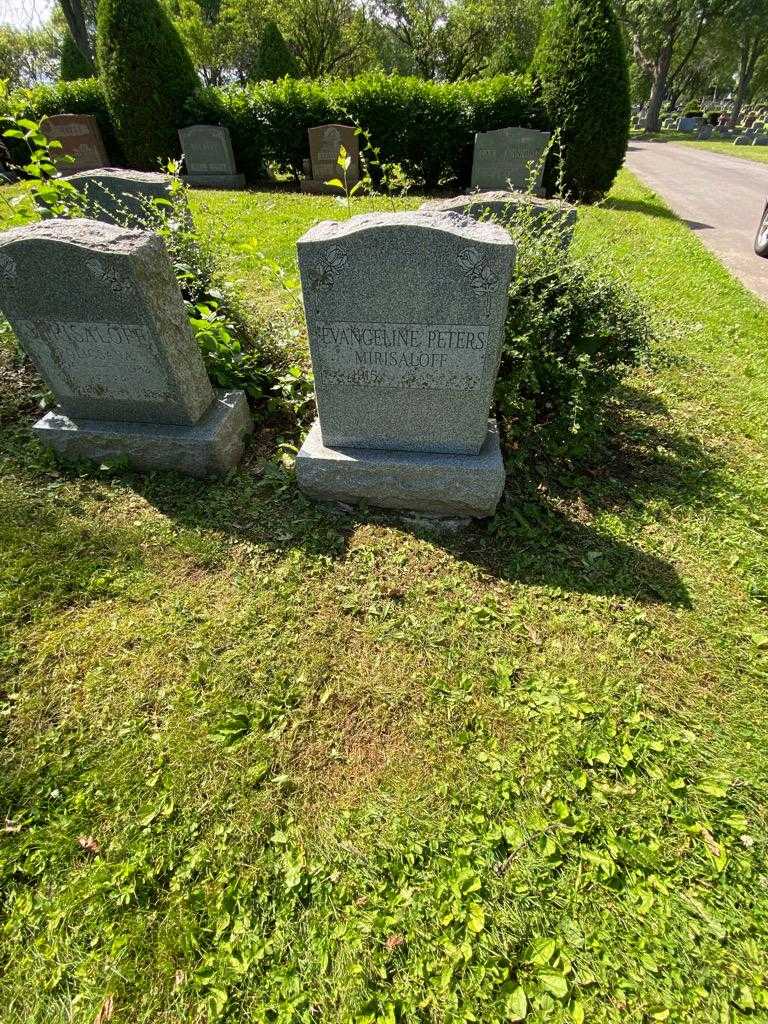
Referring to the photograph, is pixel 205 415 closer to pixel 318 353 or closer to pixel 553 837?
pixel 318 353

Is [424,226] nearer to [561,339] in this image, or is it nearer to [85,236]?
[561,339]

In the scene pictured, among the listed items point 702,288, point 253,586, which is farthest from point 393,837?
point 702,288

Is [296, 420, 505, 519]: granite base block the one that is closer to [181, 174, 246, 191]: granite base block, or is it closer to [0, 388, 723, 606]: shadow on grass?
[0, 388, 723, 606]: shadow on grass

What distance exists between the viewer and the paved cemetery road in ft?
24.8

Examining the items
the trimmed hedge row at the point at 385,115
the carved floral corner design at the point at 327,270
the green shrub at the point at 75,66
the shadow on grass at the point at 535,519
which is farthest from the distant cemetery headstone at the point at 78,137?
the carved floral corner design at the point at 327,270

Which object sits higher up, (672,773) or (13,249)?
(13,249)

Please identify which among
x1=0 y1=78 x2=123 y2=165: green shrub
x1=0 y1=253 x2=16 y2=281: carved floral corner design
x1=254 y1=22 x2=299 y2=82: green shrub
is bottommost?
x1=0 y1=253 x2=16 y2=281: carved floral corner design

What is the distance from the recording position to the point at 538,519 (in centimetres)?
300

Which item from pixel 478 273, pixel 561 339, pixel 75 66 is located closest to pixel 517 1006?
pixel 478 273

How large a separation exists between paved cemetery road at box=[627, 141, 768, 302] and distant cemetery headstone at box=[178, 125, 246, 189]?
956 centimetres

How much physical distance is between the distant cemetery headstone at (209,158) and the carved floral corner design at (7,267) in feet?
32.6

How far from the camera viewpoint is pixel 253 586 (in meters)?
2.61

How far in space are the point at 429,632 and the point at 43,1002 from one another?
5.82 ft

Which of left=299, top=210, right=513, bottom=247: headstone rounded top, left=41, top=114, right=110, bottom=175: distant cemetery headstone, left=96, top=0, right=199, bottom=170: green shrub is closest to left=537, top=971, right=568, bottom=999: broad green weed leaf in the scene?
left=299, top=210, right=513, bottom=247: headstone rounded top
